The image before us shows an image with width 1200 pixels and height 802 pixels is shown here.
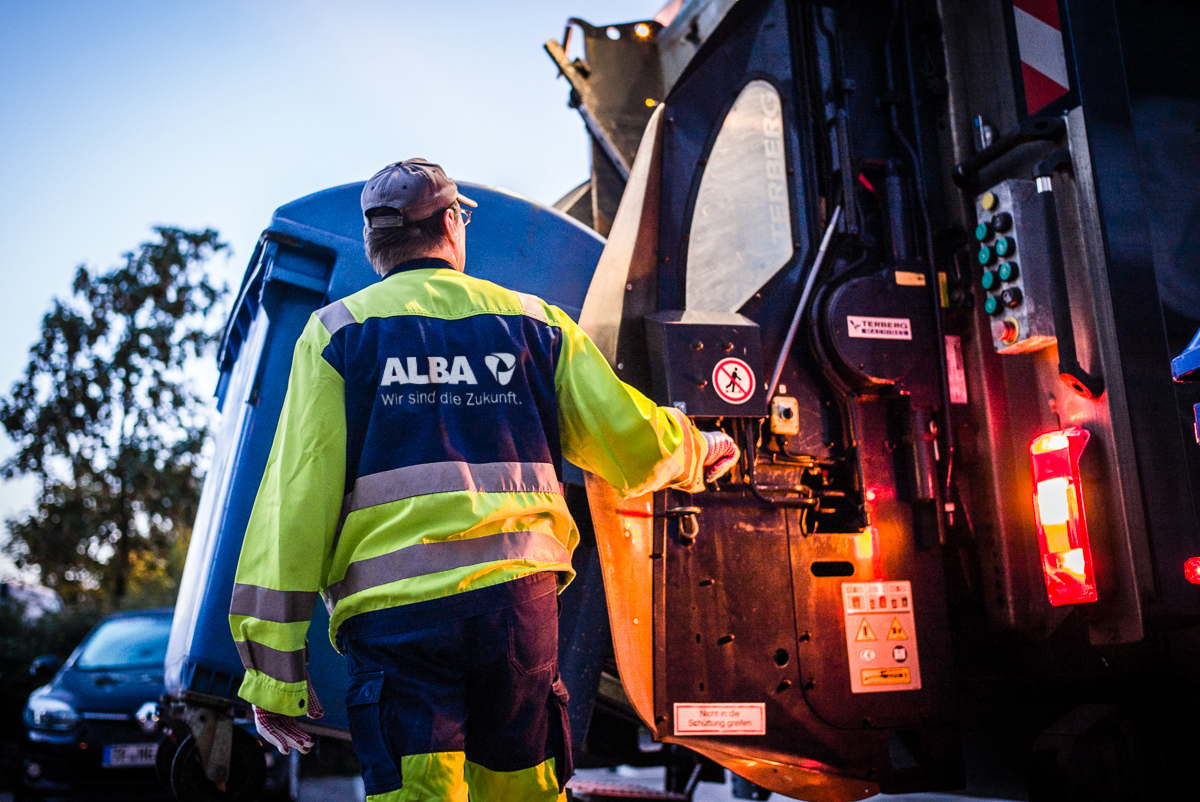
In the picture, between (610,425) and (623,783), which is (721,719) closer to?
(610,425)

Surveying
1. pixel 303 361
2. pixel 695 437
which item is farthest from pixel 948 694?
pixel 303 361

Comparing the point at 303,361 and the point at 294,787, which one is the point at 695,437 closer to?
the point at 303,361

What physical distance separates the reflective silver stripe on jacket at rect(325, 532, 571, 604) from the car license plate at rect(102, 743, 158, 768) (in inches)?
181

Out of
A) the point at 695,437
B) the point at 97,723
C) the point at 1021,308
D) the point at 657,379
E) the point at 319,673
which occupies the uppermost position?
the point at 1021,308

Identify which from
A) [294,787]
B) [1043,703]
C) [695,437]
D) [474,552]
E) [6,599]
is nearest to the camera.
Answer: [474,552]

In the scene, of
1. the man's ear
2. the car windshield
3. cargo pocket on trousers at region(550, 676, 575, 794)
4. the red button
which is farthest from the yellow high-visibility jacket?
the car windshield

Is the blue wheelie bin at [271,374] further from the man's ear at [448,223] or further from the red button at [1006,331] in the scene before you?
the red button at [1006,331]

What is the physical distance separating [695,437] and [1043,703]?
1.76m

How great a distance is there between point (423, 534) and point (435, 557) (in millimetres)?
45

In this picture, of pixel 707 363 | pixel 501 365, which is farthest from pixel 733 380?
pixel 501 365

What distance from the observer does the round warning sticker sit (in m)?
2.76

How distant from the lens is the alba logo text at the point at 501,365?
179 cm

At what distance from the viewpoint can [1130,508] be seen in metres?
2.58

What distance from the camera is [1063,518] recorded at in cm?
271
